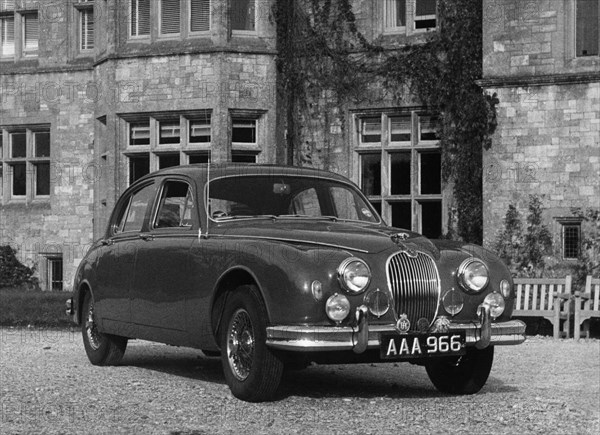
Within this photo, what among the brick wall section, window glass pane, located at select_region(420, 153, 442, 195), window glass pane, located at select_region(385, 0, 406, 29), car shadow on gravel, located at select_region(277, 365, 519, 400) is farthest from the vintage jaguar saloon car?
the brick wall section

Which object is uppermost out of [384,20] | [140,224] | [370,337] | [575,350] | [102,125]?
[384,20]

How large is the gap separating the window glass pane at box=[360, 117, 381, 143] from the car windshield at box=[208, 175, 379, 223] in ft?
32.2

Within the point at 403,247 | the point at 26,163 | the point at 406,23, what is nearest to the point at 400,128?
the point at 406,23

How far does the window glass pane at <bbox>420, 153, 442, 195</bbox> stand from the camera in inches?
742

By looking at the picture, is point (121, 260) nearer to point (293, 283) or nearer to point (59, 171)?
point (293, 283)

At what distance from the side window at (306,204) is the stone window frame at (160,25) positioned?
10172 mm

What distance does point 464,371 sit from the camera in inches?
336

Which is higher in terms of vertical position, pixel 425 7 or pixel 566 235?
pixel 425 7

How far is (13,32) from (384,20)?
7715mm

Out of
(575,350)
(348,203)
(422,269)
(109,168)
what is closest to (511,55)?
(575,350)

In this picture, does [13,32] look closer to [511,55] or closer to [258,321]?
[511,55]

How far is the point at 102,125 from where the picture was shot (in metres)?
20.9

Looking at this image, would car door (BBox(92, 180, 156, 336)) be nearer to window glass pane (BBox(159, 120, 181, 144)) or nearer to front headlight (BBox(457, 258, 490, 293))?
front headlight (BBox(457, 258, 490, 293))

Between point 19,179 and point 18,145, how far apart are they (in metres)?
0.66
